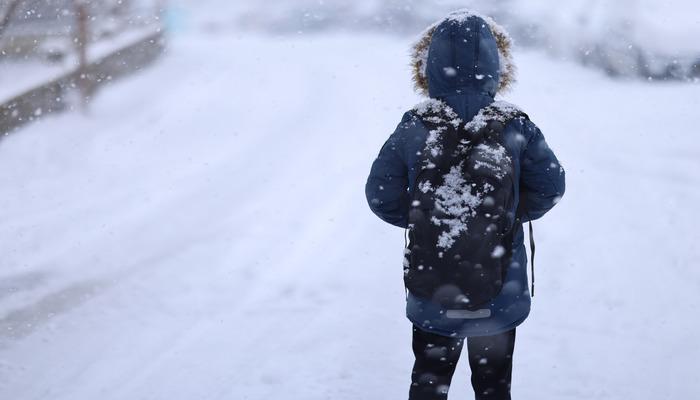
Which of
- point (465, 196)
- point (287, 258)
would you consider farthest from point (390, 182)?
point (287, 258)

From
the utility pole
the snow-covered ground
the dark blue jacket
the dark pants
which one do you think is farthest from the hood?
the utility pole

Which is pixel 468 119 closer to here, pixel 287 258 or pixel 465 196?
pixel 465 196

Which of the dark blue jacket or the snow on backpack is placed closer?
the snow on backpack

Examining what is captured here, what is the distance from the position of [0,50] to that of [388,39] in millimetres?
8070

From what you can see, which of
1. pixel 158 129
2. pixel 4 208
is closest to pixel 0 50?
pixel 158 129

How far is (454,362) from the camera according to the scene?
237 cm

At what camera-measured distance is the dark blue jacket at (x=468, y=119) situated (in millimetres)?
2174

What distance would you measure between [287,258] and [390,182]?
2.94 metres

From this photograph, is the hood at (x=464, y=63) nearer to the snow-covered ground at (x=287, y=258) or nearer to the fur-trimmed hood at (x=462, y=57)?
the fur-trimmed hood at (x=462, y=57)

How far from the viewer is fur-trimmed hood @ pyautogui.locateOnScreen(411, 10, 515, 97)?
7.16 ft

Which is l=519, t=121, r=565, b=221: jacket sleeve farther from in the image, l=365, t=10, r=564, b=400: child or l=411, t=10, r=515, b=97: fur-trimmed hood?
l=411, t=10, r=515, b=97: fur-trimmed hood

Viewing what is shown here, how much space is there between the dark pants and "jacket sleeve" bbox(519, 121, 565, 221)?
456 mm

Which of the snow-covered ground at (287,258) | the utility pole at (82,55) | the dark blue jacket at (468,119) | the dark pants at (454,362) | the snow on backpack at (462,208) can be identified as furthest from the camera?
the utility pole at (82,55)

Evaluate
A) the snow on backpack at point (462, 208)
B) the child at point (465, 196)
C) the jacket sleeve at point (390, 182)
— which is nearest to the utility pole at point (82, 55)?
the jacket sleeve at point (390, 182)
